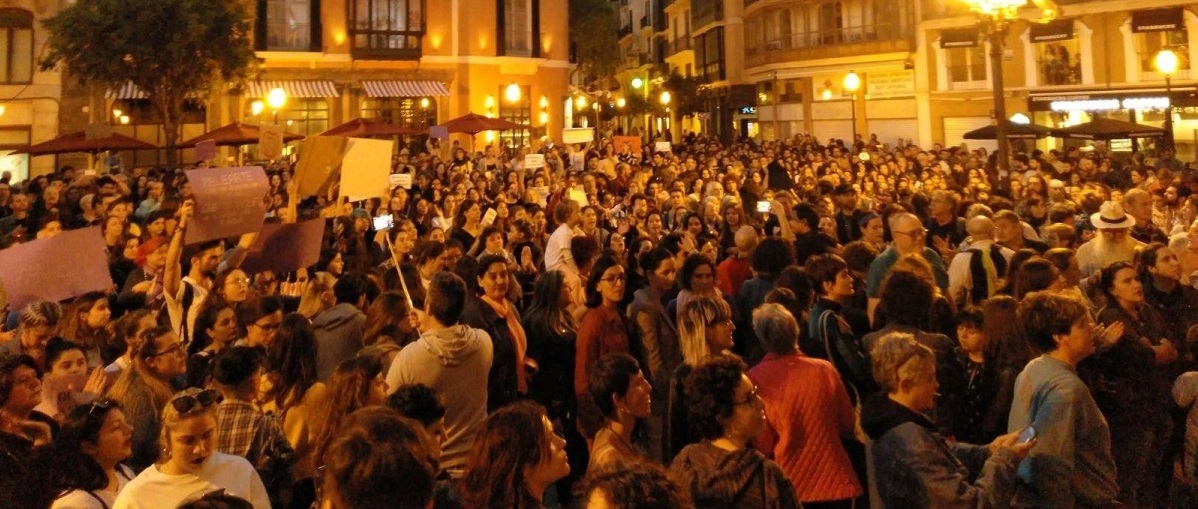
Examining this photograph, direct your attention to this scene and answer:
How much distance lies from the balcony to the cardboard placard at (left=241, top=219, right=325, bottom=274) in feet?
116

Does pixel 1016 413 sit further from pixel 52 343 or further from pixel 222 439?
pixel 52 343

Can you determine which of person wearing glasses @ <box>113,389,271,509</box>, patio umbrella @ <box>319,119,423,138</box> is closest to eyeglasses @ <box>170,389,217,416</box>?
person wearing glasses @ <box>113,389,271,509</box>

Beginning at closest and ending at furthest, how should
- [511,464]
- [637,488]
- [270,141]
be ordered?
[637,488]
[511,464]
[270,141]

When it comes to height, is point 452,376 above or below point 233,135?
below

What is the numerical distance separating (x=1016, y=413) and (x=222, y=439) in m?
3.39

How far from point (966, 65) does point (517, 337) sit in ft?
118

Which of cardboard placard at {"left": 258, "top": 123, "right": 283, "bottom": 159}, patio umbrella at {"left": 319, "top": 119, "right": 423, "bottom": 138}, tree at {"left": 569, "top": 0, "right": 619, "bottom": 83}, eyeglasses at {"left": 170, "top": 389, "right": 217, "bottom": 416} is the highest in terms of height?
tree at {"left": 569, "top": 0, "right": 619, "bottom": 83}

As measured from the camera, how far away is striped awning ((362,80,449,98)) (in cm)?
3434

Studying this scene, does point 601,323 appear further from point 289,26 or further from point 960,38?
point 960,38

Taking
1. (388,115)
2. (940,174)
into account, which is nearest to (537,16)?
(388,115)

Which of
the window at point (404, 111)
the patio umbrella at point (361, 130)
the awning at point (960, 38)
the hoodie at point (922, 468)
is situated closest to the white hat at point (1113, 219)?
the hoodie at point (922, 468)

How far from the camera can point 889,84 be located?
4038 cm

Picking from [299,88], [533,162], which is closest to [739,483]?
[533,162]

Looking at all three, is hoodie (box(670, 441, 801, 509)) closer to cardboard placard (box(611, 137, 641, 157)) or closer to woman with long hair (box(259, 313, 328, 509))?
woman with long hair (box(259, 313, 328, 509))
